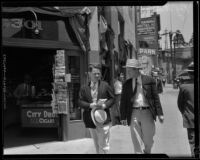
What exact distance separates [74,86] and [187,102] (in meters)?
3.30

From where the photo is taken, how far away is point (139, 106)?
17.5 ft

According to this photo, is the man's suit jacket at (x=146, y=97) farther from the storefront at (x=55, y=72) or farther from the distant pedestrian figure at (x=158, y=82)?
the storefront at (x=55, y=72)

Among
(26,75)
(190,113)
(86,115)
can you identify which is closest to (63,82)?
(26,75)

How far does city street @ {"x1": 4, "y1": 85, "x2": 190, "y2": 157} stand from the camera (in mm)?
5918

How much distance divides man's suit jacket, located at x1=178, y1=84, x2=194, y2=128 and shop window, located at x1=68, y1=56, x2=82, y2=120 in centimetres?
311

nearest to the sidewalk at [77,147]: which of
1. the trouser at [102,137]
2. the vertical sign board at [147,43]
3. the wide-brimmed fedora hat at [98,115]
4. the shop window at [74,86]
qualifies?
the trouser at [102,137]

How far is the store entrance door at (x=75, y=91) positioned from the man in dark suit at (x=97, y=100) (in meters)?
2.28

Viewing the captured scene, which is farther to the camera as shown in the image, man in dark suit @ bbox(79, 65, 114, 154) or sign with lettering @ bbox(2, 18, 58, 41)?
sign with lettering @ bbox(2, 18, 58, 41)

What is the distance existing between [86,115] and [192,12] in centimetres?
231

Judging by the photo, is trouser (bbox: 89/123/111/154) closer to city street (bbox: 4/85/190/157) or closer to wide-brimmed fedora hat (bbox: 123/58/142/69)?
city street (bbox: 4/85/190/157)

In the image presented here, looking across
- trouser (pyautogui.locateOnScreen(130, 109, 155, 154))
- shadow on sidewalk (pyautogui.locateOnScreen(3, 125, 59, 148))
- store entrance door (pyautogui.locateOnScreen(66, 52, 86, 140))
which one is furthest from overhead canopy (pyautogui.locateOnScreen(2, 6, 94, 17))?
shadow on sidewalk (pyautogui.locateOnScreen(3, 125, 59, 148))

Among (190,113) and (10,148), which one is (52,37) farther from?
(190,113)

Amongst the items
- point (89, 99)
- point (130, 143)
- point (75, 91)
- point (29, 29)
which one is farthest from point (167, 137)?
point (29, 29)

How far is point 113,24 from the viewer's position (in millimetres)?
7477
